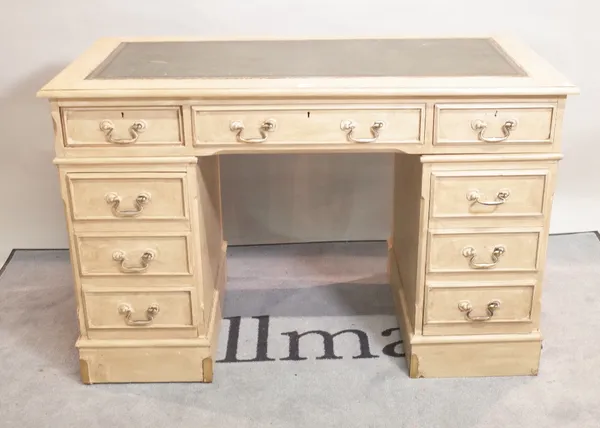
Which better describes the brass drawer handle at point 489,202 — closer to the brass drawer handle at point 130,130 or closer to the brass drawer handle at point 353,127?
the brass drawer handle at point 353,127

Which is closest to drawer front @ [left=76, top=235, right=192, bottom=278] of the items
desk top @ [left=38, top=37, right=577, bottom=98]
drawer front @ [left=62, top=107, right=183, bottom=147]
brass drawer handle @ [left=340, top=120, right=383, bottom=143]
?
drawer front @ [left=62, top=107, right=183, bottom=147]

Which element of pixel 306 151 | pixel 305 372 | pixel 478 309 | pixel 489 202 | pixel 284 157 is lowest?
pixel 305 372

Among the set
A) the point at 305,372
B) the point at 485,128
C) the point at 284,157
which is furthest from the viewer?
the point at 284,157

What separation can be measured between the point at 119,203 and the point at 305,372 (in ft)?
2.27

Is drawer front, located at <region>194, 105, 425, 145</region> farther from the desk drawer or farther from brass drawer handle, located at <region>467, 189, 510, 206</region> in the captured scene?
the desk drawer

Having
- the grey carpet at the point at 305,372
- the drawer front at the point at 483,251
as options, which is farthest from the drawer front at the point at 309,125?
the grey carpet at the point at 305,372

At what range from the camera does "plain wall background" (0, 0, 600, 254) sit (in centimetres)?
248

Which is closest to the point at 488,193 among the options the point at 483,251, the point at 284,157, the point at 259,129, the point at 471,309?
the point at 483,251

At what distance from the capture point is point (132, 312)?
191cm

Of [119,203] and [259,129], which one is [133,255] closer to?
[119,203]

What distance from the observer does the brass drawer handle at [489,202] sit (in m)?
1.78

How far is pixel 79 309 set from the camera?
1.91 m

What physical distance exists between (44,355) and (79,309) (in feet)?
0.99

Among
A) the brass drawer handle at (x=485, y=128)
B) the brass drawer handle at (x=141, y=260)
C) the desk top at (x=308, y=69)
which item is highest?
the desk top at (x=308, y=69)
